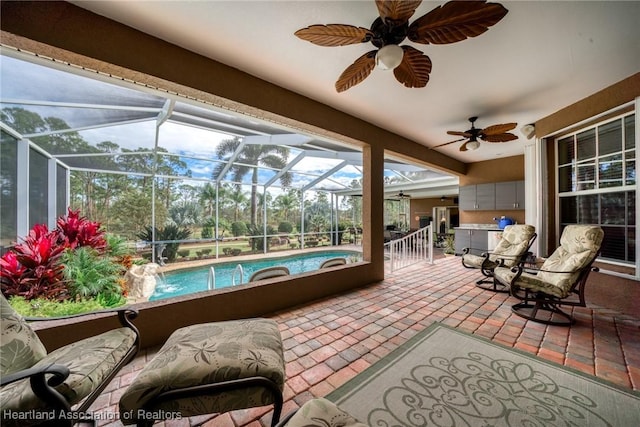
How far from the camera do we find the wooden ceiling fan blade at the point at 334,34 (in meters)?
1.41

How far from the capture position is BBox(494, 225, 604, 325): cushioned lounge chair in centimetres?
235

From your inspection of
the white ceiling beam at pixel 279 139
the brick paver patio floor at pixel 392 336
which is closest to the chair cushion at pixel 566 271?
the brick paver patio floor at pixel 392 336

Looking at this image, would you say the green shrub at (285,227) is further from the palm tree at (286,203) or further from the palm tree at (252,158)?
the palm tree at (252,158)

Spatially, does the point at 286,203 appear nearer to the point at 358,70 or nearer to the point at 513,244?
the point at 513,244

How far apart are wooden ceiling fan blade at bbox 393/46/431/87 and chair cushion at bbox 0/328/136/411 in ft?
8.68

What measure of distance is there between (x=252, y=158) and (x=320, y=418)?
660cm

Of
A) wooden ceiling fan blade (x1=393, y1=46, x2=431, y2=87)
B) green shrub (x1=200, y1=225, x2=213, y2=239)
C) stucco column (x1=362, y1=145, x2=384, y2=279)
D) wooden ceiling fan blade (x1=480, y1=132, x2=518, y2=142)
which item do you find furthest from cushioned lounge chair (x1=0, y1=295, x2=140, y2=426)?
green shrub (x1=200, y1=225, x2=213, y2=239)

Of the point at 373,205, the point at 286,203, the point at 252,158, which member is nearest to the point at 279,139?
the point at 252,158

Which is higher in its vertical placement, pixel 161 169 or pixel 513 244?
pixel 161 169

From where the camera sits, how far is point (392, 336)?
2.11 meters

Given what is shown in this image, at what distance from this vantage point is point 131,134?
4.86 meters

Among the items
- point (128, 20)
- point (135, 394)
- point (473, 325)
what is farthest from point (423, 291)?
point (128, 20)

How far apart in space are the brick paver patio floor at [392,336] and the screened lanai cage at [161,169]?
250cm

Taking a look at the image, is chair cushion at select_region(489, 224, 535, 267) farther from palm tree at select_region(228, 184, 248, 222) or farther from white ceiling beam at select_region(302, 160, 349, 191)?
palm tree at select_region(228, 184, 248, 222)
